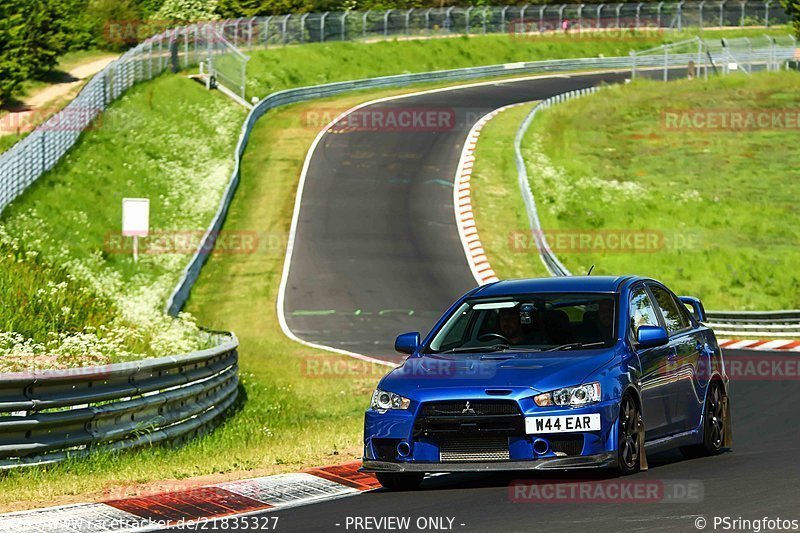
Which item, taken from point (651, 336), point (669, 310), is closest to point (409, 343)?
point (651, 336)

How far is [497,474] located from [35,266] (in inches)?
559

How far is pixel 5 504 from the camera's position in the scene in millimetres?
9672

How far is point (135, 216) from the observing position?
35.2 metres

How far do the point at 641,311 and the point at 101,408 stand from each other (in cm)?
501

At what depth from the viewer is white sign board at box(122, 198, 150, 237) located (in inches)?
1385

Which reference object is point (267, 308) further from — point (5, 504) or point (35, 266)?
point (5, 504)

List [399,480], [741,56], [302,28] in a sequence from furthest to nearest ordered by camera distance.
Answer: [302,28]
[741,56]
[399,480]

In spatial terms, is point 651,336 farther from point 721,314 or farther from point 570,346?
point 721,314

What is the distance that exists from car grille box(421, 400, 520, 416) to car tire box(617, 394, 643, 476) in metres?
0.87

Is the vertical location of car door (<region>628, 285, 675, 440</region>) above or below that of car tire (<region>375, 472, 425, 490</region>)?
above

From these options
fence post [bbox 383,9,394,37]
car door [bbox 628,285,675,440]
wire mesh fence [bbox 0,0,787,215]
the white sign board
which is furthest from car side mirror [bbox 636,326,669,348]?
fence post [bbox 383,9,394,37]

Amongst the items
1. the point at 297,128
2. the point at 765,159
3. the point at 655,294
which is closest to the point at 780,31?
the point at 765,159

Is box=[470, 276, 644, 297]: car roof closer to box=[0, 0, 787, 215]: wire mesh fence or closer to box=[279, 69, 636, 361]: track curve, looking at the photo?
box=[279, 69, 636, 361]: track curve

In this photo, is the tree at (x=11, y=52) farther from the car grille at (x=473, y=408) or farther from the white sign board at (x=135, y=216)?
the car grille at (x=473, y=408)
